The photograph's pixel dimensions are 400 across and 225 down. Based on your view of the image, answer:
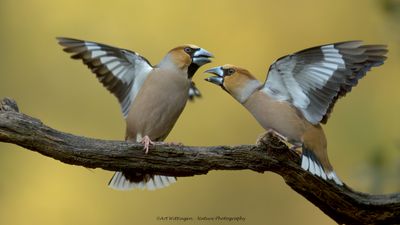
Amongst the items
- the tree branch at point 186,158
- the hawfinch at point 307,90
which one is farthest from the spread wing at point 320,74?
the tree branch at point 186,158

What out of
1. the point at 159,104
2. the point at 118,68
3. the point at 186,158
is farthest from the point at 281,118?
the point at 118,68

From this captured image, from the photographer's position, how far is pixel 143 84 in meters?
5.28

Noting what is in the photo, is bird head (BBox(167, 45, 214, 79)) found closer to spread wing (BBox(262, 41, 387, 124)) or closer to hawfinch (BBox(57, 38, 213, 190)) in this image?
hawfinch (BBox(57, 38, 213, 190))

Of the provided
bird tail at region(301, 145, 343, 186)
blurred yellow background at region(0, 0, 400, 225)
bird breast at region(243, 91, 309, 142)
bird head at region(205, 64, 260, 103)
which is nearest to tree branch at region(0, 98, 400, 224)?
bird tail at region(301, 145, 343, 186)

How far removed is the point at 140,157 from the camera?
14.4ft

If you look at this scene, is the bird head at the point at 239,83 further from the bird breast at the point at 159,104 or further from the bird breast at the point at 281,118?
the bird breast at the point at 159,104

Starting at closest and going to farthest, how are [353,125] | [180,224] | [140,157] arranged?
[140,157] → [353,125] → [180,224]

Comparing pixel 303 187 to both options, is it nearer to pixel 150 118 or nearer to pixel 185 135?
pixel 150 118

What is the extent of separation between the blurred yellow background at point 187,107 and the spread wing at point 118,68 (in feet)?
10.1

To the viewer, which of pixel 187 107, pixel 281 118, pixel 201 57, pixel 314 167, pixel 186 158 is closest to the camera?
pixel 186 158

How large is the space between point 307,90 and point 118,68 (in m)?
1.36

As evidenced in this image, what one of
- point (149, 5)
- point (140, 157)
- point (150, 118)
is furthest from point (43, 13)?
point (140, 157)

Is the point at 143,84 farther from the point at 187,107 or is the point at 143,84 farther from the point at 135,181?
the point at 187,107

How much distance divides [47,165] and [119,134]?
898mm
